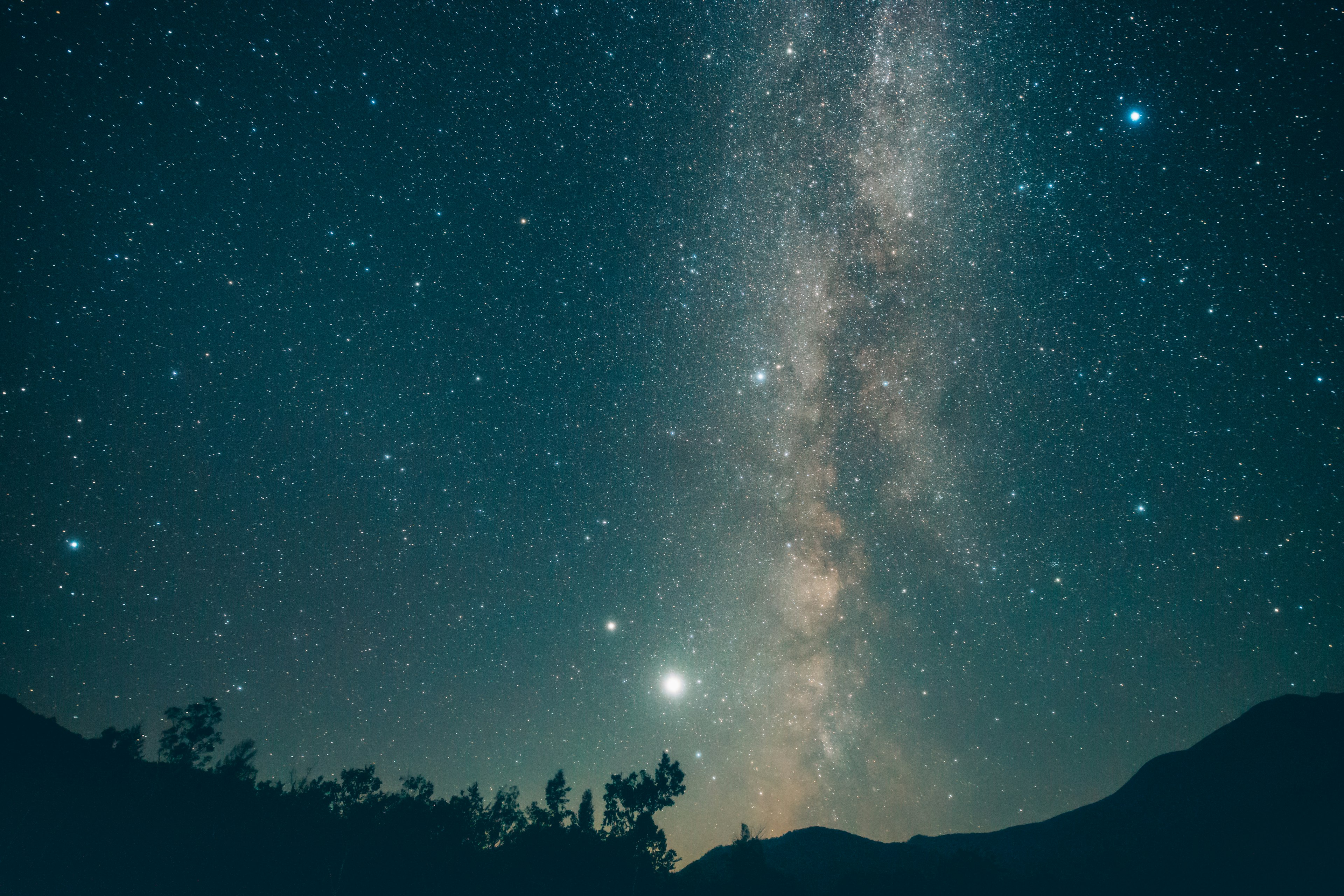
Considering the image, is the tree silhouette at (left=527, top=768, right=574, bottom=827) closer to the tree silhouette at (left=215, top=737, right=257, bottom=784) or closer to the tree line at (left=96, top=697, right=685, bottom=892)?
the tree line at (left=96, top=697, right=685, bottom=892)

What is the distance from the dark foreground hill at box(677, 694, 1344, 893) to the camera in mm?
35406

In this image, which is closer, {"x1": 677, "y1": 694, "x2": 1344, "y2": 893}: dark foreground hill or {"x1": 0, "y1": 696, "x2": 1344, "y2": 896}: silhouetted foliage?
{"x1": 0, "y1": 696, "x2": 1344, "y2": 896}: silhouetted foliage

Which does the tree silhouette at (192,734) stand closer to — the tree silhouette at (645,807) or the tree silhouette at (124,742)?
the tree silhouette at (124,742)

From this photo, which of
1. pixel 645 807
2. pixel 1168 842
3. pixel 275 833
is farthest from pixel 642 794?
pixel 1168 842

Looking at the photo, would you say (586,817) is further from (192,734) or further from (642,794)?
(192,734)

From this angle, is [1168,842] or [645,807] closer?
[645,807]

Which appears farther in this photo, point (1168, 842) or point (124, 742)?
point (1168, 842)

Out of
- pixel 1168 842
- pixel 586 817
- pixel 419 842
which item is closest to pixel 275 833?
pixel 419 842

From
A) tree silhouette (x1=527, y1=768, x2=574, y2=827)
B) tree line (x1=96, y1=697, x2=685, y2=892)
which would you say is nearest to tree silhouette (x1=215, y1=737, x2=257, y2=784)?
tree line (x1=96, y1=697, x2=685, y2=892)

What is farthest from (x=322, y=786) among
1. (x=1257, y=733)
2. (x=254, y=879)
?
(x=1257, y=733)

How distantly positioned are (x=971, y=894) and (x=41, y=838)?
54.5 metres

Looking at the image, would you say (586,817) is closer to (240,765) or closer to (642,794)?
(642,794)

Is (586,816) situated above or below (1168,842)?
above

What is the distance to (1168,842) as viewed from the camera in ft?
169
